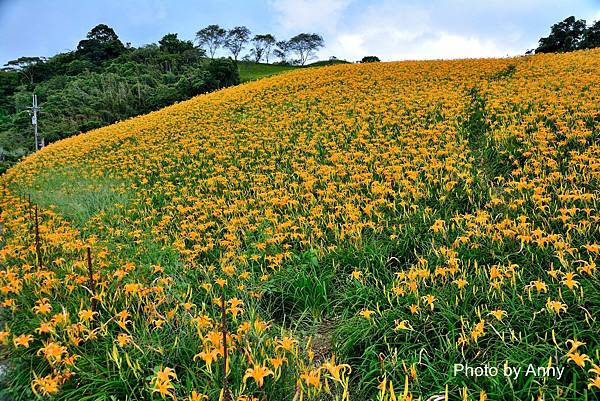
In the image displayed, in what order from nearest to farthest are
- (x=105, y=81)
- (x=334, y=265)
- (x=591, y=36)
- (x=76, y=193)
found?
(x=334, y=265) → (x=76, y=193) → (x=591, y=36) → (x=105, y=81)

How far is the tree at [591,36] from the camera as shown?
75.0 feet

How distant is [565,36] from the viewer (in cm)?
Result: 2394

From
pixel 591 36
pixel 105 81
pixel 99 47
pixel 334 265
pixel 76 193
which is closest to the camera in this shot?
pixel 334 265

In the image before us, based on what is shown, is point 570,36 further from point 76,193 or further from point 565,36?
point 76,193

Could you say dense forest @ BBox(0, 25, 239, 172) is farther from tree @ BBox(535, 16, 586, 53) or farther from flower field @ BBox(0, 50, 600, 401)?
tree @ BBox(535, 16, 586, 53)

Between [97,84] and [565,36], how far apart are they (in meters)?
33.5

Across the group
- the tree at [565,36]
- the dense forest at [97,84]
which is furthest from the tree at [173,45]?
the tree at [565,36]

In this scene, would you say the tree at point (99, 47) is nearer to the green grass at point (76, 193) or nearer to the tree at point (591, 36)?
the green grass at point (76, 193)

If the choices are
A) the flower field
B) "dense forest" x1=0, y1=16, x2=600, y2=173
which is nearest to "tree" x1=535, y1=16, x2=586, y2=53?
"dense forest" x1=0, y1=16, x2=600, y2=173

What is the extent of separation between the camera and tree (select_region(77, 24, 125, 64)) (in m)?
44.0

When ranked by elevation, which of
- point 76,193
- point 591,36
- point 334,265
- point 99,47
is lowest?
point 334,265

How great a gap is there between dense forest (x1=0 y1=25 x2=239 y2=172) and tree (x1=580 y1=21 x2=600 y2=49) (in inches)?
830

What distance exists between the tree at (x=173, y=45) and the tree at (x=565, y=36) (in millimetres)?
A: 36116

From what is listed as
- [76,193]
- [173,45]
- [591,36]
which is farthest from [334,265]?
[173,45]
